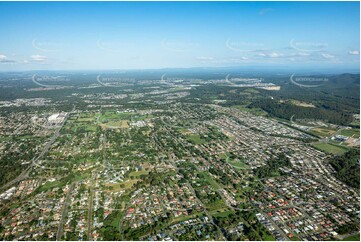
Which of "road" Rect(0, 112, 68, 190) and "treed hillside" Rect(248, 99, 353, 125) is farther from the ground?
"treed hillside" Rect(248, 99, 353, 125)

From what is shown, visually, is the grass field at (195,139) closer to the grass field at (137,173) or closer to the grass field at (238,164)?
the grass field at (238,164)

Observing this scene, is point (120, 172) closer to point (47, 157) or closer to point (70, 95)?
point (47, 157)

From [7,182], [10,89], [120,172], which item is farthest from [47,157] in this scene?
[10,89]

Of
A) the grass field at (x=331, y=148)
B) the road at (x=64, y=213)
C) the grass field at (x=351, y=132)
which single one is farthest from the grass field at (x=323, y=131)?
the road at (x=64, y=213)

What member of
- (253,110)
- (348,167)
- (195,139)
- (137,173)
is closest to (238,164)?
(195,139)

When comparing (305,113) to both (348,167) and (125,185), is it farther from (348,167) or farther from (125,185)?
(125,185)

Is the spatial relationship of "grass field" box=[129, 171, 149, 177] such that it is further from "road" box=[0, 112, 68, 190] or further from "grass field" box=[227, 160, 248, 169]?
"road" box=[0, 112, 68, 190]

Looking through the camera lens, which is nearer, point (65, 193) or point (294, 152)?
point (65, 193)

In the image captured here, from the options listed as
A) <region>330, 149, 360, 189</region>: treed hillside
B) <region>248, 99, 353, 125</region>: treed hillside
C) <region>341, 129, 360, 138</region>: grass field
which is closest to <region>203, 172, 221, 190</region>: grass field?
<region>330, 149, 360, 189</region>: treed hillside

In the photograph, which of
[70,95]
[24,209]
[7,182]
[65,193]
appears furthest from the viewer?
[70,95]
